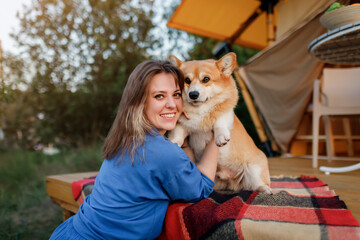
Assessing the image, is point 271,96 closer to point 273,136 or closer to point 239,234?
point 273,136

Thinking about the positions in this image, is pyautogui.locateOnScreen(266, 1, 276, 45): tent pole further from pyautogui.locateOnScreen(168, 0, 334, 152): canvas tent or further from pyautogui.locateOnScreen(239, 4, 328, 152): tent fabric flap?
pyautogui.locateOnScreen(239, 4, 328, 152): tent fabric flap

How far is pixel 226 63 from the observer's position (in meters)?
1.71

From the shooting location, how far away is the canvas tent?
3.27 metres

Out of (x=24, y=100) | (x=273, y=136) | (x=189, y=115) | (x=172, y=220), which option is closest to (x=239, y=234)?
(x=172, y=220)

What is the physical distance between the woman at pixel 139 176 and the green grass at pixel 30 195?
4.51ft

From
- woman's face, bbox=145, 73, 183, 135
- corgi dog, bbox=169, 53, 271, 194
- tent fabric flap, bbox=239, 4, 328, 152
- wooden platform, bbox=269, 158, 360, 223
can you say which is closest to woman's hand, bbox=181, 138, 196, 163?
corgi dog, bbox=169, 53, 271, 194

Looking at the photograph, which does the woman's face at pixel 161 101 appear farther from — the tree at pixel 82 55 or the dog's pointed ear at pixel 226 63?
the tree at pixel 82 55

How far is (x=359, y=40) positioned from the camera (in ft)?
6.07

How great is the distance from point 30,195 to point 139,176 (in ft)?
9.43

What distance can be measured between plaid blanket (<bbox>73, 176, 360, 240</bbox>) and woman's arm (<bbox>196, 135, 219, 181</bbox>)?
0.13 metres

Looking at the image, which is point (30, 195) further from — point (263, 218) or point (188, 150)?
point (263, 218)

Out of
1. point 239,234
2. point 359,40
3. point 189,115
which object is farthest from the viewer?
point 359,40

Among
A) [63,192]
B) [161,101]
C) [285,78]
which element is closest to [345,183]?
[161,101]

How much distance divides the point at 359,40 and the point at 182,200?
1778mm
